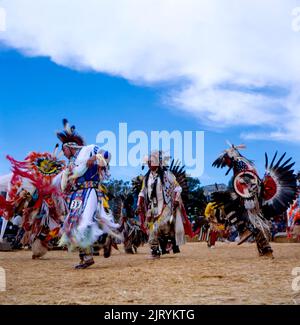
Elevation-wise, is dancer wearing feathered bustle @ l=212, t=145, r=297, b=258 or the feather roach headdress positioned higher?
the feather roach headdress

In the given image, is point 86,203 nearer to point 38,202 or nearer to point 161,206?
point 161,206

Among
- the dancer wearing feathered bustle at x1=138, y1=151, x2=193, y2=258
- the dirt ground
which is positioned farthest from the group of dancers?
the dirt ground

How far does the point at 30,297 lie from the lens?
4.63 metres

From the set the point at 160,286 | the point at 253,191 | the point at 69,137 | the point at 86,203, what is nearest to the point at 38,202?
the point at 69,137

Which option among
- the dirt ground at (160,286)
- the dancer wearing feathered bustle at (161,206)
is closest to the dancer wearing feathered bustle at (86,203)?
the dirt ground at (160,286)

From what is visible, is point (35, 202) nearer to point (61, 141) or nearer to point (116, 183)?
point (61, 141)

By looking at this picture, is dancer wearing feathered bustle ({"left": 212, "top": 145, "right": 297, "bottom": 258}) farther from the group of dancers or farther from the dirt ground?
the dirt ground

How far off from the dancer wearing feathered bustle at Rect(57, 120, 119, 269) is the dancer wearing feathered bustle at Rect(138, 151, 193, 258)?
1.57 metres

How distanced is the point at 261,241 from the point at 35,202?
4863 millimetres

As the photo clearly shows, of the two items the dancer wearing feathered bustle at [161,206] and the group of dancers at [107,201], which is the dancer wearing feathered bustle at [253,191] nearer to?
the group of dancers at [107,201]

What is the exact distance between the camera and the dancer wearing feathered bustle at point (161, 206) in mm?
8984

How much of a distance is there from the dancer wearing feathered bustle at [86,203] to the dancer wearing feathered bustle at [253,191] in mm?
2359

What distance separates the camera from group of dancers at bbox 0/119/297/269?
24.0 ft

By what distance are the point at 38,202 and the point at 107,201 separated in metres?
3.08
